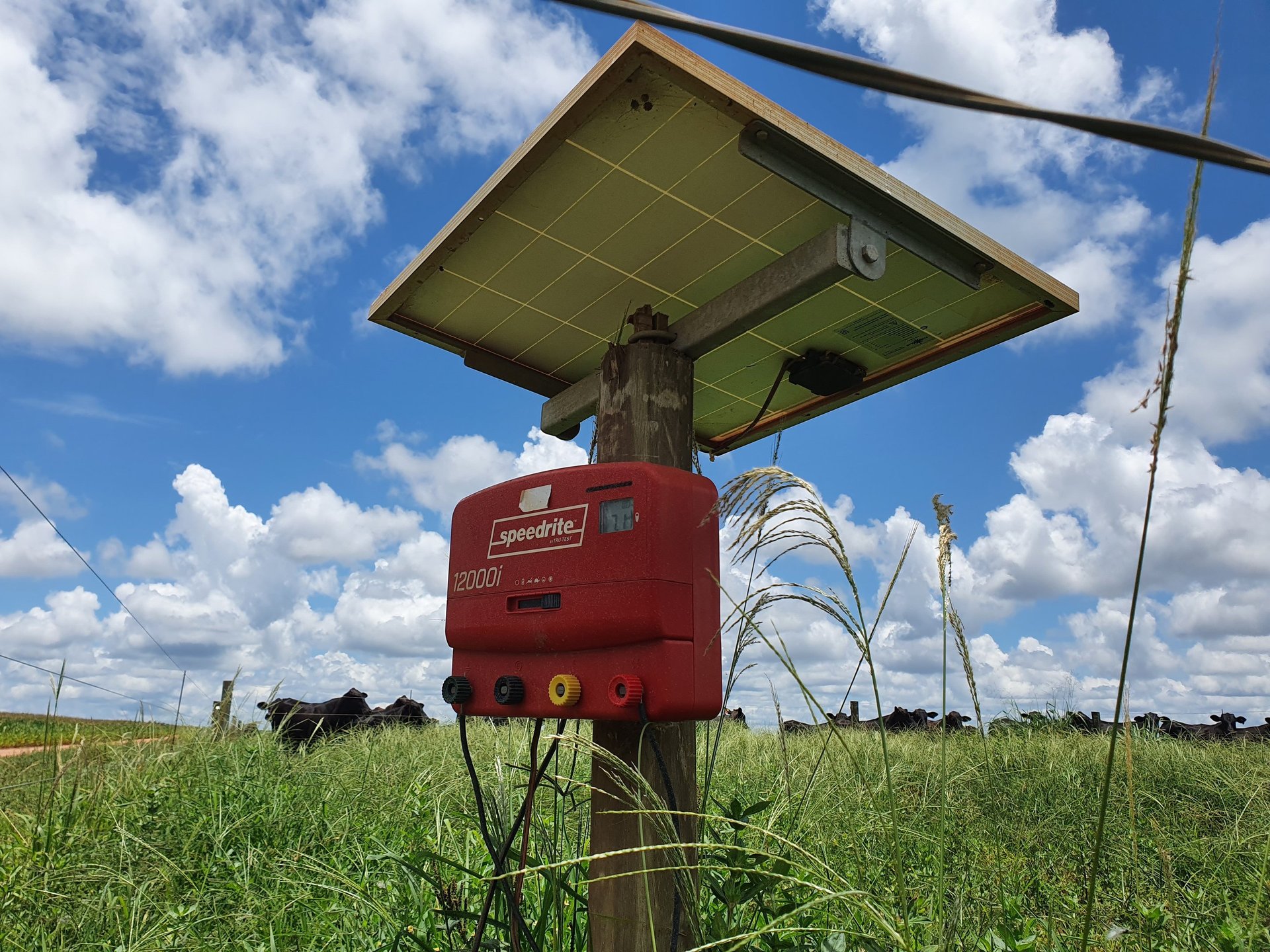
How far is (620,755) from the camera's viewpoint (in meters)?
1.96

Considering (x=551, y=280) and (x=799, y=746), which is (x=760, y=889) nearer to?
(x=551, y=280)

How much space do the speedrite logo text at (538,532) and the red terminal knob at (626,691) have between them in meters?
0.32

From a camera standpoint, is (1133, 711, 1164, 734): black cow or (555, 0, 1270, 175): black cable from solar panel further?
(1133, 711, 1164, 734): black cow

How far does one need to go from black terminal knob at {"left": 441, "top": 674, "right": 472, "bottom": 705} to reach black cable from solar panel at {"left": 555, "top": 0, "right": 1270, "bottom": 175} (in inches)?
65.5

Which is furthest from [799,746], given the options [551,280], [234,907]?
[551,280]

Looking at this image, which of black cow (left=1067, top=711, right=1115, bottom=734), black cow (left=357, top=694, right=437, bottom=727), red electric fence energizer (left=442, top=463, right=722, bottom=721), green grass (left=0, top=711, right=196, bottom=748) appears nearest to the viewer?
red electric fence energizer (left=442, top=463, right=722, bottom=721)

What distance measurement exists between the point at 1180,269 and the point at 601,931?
173 centimetres

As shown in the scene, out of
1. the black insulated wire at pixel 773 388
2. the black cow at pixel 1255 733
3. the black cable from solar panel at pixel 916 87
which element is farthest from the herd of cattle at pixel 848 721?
the black cable from solar panel at pixel 916 87

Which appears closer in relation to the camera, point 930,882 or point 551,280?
point 551,280

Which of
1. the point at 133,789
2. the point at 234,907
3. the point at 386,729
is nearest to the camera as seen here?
→ the point at 234,907

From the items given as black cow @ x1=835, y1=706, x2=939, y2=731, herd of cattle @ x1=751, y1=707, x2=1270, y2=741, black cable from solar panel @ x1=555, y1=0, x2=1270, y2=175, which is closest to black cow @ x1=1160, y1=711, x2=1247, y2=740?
herd of cattle @ x1=751, y1=707, x2=1270, y2=741

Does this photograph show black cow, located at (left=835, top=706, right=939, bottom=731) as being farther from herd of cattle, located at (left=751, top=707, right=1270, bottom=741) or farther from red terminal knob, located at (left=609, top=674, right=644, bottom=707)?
red terminal knob, located at (left=609, top=674, right=644, bottom=707)

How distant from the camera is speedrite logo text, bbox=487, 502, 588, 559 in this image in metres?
1.91

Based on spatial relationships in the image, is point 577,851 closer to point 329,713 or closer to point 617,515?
point 617,515
